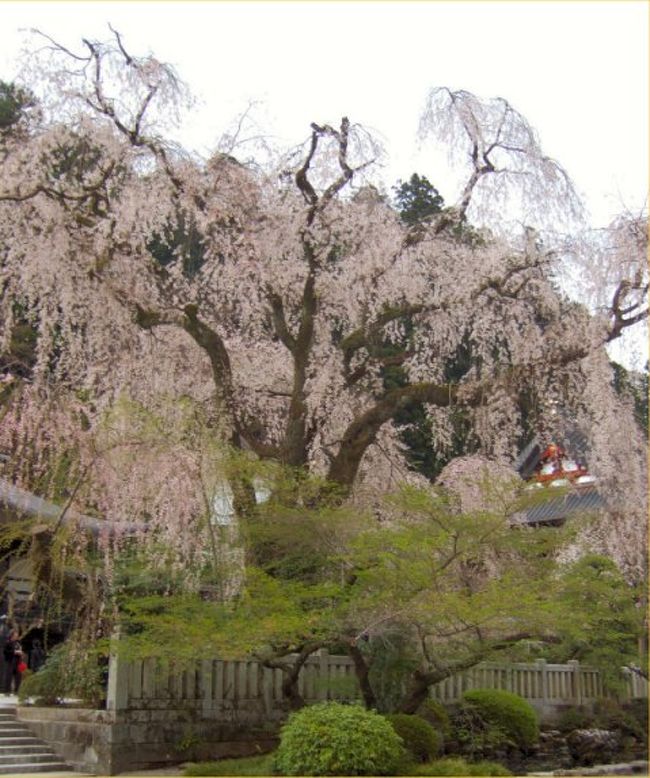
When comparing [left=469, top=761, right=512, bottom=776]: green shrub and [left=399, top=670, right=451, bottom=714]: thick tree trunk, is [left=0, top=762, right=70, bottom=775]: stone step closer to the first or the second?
[left=399, top=670, right=451, bottom=714]: thick tree trunk

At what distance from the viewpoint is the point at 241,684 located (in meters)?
11.9

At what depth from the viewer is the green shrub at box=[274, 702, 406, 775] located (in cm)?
852

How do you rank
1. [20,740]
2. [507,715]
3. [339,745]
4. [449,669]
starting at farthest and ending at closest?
[507,715] → [20,740] → [449,669] → [339,745]

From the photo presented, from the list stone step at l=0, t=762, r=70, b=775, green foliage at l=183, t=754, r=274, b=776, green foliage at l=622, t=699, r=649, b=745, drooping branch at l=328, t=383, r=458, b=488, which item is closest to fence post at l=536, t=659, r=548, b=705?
green foliage at l=622, t=699, r=649, b=745

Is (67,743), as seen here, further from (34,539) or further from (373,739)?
(373,739)

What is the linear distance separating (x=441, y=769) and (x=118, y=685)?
385cm

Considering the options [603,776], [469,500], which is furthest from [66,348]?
[603,776]

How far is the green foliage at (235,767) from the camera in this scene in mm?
9264

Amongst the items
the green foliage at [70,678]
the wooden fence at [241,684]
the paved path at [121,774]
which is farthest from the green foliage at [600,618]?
the green foliage at [70,678]

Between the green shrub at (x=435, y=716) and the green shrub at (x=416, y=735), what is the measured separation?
5.34 ft

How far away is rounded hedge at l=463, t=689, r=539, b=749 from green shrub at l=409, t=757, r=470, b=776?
12.0 feet

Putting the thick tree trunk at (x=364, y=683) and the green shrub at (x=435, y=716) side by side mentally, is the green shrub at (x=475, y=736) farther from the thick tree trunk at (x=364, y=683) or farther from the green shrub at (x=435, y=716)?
the thick tree trunk at (x=364, y=683)

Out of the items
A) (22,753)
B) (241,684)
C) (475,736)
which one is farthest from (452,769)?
(22,753)

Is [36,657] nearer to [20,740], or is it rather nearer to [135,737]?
[20,740]
